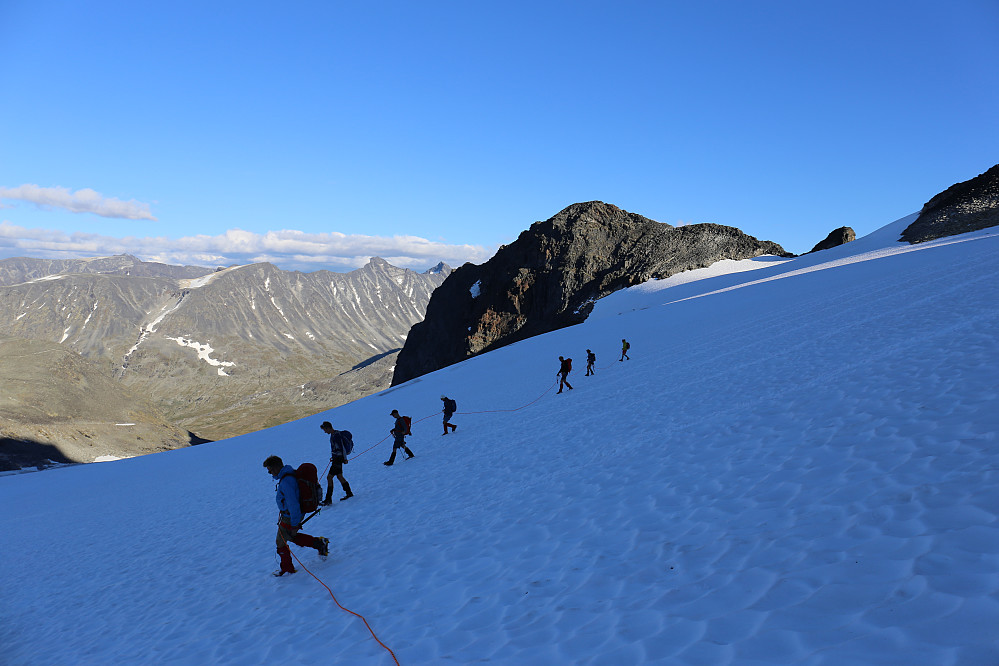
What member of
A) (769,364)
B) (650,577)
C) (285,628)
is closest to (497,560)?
(650,577)

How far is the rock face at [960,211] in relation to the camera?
38.9 m

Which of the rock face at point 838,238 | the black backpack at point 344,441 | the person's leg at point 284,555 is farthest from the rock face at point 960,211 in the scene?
the person's leg at point 284,555

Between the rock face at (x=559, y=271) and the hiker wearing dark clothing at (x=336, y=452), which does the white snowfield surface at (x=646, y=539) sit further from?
the rock face at (x=559, y=271)

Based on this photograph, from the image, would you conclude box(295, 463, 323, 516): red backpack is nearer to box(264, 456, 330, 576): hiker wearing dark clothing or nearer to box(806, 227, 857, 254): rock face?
box(264, 456, 330, 576): hiker wearing dark clothing

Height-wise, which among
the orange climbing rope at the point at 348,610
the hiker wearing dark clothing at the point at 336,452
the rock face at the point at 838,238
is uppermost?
the rock face at the point at 838,238

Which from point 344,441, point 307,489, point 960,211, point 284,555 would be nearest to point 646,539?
point 307,489

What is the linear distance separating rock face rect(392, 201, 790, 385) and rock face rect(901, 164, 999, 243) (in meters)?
18.7

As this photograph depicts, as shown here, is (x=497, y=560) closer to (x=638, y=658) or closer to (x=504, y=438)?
(x=638, y=658)

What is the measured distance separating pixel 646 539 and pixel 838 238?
64.3m

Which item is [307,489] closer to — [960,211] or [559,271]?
[960,211]

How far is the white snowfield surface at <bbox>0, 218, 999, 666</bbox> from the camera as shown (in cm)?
394

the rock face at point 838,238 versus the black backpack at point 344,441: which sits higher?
the rock face at point 838,238

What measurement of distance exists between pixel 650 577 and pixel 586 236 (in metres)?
69.2

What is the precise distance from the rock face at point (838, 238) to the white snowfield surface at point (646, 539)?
1792 inches
